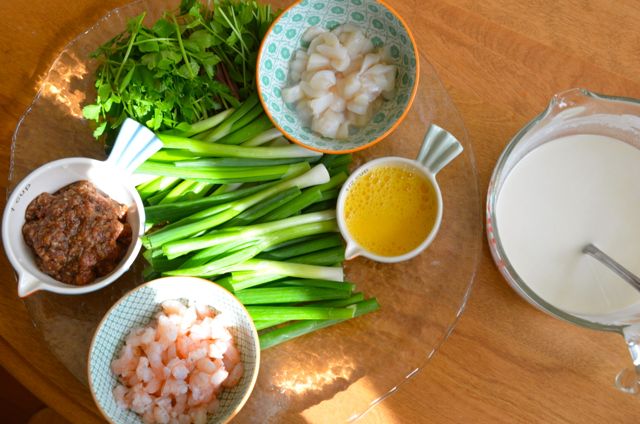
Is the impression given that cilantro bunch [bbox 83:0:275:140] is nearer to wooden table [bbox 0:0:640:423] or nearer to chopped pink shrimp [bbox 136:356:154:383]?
wooden table [bbox 0:0:640:423]

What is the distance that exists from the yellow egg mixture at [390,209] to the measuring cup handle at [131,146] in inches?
21.3

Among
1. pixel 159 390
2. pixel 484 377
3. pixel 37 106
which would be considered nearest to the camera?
pixel 159 390

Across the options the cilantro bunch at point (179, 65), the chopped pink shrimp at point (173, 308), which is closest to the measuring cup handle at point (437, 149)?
the cilantro bunch at point (179, 65)

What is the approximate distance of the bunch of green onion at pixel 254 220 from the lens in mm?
1523

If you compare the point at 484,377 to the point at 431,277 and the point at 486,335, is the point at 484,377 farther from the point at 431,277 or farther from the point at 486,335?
the point at 431,277

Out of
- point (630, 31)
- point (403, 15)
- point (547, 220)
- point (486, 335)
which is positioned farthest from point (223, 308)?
point (630, 31)

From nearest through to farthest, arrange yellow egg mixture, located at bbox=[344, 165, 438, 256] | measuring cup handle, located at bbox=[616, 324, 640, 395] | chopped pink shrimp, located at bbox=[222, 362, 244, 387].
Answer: measuring cup handle, located at bbox=[616, 324, 640, 395], chopped pink shrimp, located at bbox=[222, 362, 244, 387], yellow egg mixture, located at bbox=[344, 165, 438, 256]

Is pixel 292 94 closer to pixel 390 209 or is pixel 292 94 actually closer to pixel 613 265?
pixel 390 209

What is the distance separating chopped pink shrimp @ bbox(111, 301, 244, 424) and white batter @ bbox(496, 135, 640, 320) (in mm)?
772

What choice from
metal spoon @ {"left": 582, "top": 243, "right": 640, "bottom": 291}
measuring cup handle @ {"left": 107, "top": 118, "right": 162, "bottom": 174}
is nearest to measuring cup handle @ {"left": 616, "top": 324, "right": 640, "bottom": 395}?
metal spoon @ {"left": 582, "top": 243, "right": 640, "bottom": 291}

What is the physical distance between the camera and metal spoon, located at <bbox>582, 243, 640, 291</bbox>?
1410mm

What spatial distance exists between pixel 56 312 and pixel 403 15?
4.14ft

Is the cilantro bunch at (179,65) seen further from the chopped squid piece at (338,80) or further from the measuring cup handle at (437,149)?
the measuring cup handle at (437,149)

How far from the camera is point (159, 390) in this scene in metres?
1.43
